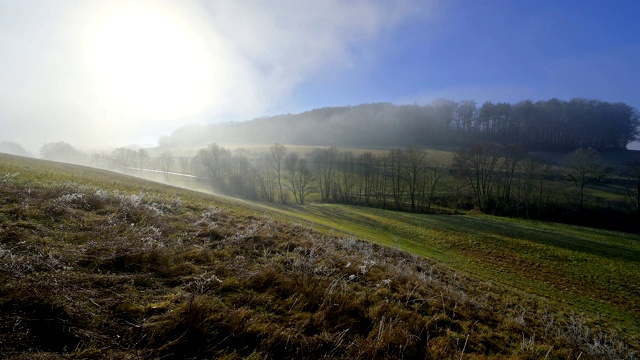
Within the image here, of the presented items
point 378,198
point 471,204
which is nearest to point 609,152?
point 471,204

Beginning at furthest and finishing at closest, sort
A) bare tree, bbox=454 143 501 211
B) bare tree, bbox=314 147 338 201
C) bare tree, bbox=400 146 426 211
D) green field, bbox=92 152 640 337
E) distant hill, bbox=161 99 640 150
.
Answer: distant hill, bbox=161 99 640 150 → bare tree, bbox=314 147 338 201 → bare tree, bbox=454 143 501 211 → bare tree, bbox=400 146 426 211 → green field, bbox=92 152 640 337

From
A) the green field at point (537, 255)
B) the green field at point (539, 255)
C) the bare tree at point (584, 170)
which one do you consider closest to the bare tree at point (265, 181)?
the green field at point (537, 255)

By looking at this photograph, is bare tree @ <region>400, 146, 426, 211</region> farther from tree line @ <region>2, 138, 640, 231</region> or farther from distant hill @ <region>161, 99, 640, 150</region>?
distant hill @ <region>161, 99, 640, 150</region>

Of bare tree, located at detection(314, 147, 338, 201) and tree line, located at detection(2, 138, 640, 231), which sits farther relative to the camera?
bare tree, located at detection(314, 147, 338, 201)

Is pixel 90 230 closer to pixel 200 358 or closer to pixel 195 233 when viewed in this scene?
pixel 195 233

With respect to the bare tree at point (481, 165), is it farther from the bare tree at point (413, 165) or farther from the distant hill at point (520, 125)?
the distant hill at point (520, 125)

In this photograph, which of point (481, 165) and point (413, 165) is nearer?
point (413, 165)

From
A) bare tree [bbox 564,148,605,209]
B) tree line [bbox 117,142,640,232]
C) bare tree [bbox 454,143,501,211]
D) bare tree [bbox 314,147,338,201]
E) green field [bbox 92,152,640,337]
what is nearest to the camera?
green field [bbox 92,152,640,337]

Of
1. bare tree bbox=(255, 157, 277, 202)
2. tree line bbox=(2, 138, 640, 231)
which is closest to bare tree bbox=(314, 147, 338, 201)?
tree line bbox=(2, 138, 640, 231)

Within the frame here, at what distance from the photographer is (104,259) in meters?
5.27

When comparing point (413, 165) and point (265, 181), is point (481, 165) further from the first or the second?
point (265, 181)

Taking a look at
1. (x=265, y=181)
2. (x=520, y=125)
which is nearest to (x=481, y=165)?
(x=265, y=181)

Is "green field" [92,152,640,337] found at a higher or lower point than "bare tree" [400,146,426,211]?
lower

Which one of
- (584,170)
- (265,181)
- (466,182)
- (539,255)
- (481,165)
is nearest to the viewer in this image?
(539,255)
